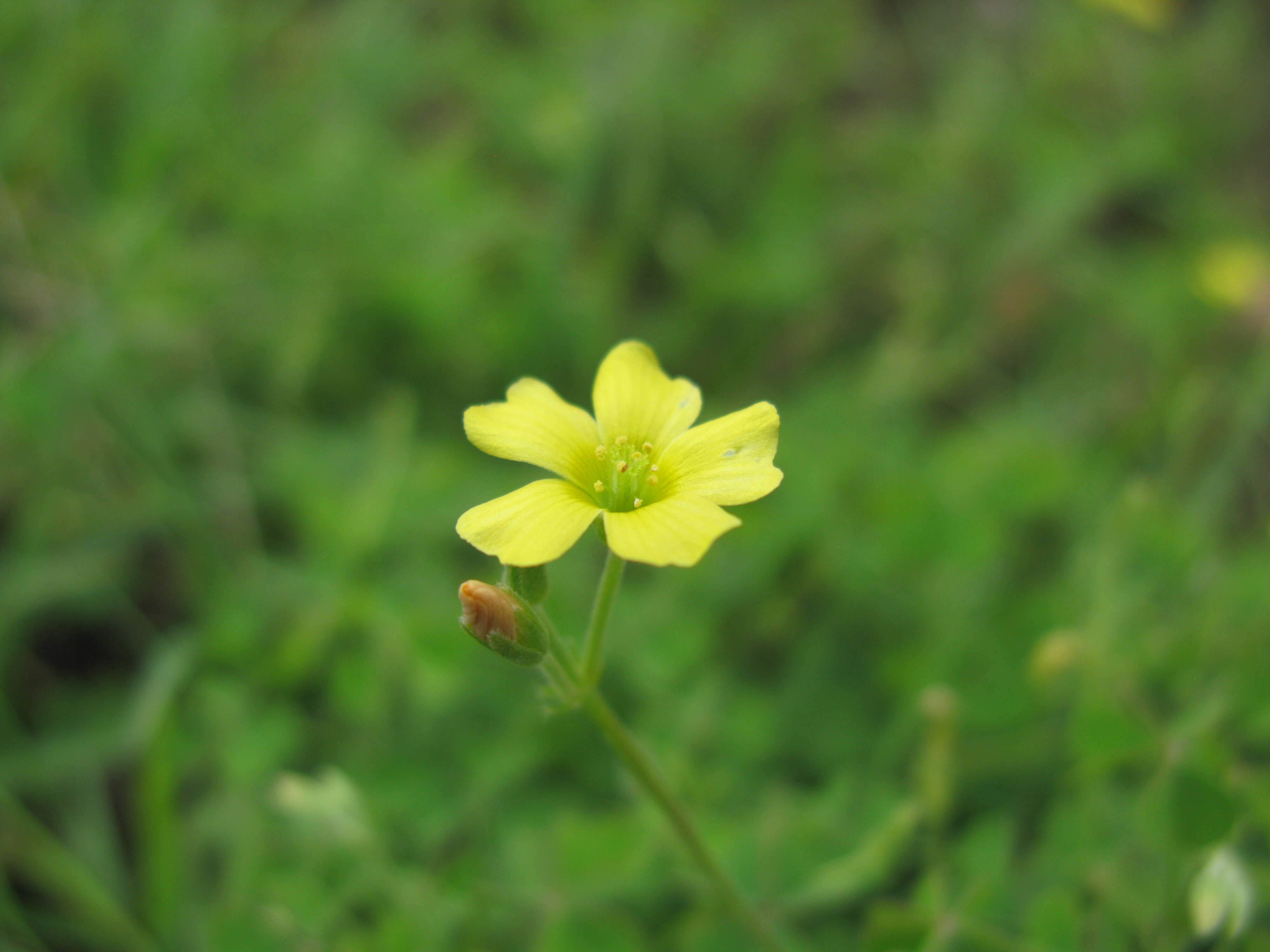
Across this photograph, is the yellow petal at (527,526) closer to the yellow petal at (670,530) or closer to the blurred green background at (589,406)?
the yellow petal at (670,530)

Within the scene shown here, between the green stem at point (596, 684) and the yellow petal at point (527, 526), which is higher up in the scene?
the yellow petal at point (527, 526)

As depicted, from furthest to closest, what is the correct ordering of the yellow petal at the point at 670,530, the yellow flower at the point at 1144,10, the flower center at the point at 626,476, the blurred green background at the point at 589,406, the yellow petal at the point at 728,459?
the yellow flower at the point at 1144,10 < the blurred green background at the point at 589,406 < the flower center at the point at 626,476 < the yellow petal at the point at 728,459 < the yellow petal at the point at 670,530

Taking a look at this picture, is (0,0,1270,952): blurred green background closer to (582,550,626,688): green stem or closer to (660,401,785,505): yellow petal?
(582,550,626,688): green stem

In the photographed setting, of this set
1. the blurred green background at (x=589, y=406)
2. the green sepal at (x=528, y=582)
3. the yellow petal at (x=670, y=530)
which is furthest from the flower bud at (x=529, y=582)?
the blurred green background at (x=589, y=406)

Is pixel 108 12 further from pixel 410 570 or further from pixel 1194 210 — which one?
pixel 1194 210

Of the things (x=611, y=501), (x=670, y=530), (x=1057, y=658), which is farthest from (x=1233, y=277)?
(x=670, y=530)

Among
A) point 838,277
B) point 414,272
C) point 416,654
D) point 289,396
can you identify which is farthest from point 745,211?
point 416,654
